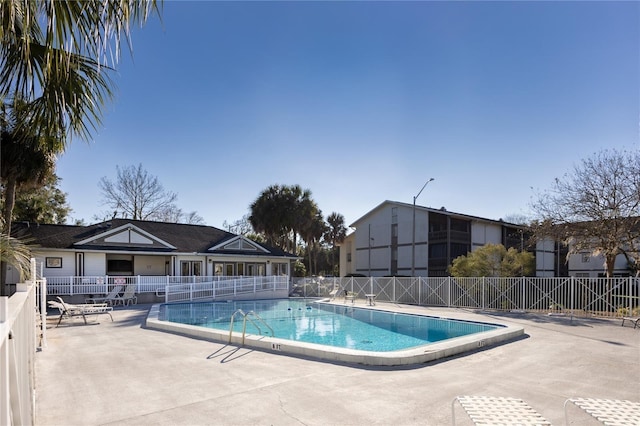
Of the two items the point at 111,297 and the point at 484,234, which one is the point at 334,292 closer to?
the point at 111,297

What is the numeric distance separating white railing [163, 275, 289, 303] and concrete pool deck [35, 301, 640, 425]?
46.4ft

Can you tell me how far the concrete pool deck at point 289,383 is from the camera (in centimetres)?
548

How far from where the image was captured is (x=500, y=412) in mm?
4059

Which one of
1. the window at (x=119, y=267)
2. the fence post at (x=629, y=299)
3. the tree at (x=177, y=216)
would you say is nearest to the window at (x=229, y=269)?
the window at (x=119, y=267)

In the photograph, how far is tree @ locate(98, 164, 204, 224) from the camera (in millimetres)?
44531

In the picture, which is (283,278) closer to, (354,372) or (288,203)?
(288,203)

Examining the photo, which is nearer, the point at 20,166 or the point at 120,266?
the point at 20,166

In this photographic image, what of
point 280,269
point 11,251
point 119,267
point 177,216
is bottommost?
point 280,269

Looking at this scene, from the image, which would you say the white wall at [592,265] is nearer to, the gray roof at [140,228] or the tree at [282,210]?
the tree at [282,210]

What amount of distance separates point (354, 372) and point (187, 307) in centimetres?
1752

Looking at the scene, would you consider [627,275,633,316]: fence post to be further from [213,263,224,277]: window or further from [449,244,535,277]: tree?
[213,263,224,277]: window

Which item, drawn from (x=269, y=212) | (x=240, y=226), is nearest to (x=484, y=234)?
(x=269, y=212)

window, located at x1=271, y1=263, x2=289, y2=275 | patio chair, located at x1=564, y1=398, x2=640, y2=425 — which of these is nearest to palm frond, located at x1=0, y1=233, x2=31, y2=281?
patio chair, located at x1=564, y1=398, x2=640, y2=425

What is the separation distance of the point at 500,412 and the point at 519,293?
1884cm
